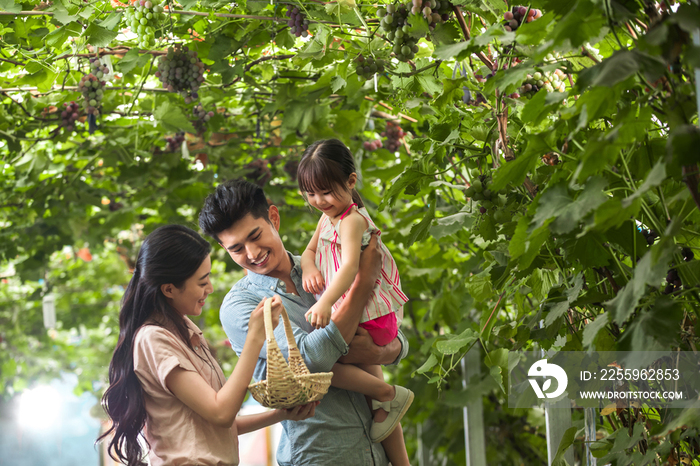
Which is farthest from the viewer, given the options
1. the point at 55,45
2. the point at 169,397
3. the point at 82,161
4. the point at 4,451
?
the point at 4,451

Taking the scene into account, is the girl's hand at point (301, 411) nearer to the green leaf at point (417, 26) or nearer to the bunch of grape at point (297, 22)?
the green leaf at point (417, 26)

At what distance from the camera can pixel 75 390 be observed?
322 inches

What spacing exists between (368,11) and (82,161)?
8.73ft

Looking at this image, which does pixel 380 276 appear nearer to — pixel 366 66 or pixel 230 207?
pixel 230 207

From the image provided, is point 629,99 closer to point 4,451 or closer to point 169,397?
point 169,397

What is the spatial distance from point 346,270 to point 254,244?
27 cm

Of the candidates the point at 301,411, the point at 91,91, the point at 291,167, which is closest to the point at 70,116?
the point at 91,91

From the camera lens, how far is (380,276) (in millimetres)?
1713

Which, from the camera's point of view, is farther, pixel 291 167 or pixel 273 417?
pixel 291 167

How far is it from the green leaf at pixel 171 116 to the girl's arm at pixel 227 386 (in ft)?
4.40

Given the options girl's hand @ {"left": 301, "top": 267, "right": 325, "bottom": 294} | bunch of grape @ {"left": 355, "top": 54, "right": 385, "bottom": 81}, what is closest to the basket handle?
girl's hand @ {"left": 301, "top": 267, "right": 325, "bottom": 294}

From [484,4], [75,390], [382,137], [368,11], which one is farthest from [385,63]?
[75,390]

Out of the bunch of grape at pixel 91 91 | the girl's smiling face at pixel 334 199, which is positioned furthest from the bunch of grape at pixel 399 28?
the bunch of grape at pixel 91 91

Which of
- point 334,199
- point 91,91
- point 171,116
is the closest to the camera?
point 334,199
